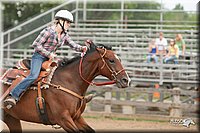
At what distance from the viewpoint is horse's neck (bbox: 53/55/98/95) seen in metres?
7.98

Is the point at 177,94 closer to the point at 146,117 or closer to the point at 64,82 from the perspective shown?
the point at 146,117

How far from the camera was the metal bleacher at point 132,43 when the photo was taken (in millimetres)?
16281

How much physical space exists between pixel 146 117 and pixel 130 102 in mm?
709

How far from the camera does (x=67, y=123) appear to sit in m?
7.53

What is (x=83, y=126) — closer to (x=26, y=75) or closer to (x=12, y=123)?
(x=26, y=75)

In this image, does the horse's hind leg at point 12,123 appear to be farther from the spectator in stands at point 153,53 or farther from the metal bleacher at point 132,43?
the spectator in stands at point 153,53

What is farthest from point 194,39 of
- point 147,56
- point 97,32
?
point 97,32

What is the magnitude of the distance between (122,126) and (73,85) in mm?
4726

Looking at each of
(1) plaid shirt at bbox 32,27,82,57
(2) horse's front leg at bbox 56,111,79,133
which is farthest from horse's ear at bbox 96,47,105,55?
(2) horse's front leg at bbox 56,111,79,133

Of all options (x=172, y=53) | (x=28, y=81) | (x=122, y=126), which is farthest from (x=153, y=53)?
(x=28, y=81)

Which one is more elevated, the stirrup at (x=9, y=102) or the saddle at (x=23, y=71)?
the saddle at (x=23, y=71)

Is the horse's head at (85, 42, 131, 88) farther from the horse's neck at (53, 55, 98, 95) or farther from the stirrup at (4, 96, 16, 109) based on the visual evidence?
the stirrup at (4, 96, 16, 109)

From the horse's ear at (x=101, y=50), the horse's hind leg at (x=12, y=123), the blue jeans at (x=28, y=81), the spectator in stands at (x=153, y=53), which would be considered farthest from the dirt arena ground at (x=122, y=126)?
the horse's ear at (x=101, y=50)

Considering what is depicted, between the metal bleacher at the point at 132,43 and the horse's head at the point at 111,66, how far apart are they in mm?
8155
